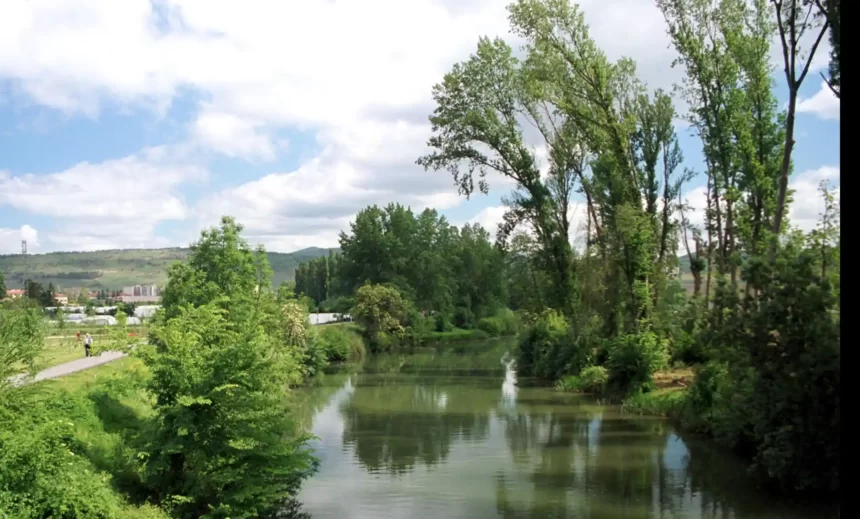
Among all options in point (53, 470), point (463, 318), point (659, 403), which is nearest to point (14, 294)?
point (53, 470)

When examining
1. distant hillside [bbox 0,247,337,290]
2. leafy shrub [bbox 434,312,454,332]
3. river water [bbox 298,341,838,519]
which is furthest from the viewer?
distant hillside [bbox 0,247,337,290]

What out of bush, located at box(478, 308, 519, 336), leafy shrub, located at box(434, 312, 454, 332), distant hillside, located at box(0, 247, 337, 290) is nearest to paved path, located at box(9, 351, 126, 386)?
leafy shrub, located at box(434, 312, 454, 332)

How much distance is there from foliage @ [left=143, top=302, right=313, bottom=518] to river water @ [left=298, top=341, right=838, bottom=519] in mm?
1593

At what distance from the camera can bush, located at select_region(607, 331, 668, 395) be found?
26750mm

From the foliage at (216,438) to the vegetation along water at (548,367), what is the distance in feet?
0.14

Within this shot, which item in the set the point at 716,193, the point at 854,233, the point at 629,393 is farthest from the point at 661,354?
the point at 854,233

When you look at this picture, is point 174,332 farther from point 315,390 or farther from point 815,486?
point 315,390

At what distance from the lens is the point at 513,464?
17828 mm

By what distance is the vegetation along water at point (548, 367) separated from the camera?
1258 centimetres

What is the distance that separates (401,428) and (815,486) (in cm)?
1299

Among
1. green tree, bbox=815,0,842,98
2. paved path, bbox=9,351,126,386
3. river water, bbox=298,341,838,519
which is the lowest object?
river water, bbox=298,341,838,519

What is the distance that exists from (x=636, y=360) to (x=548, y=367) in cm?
982

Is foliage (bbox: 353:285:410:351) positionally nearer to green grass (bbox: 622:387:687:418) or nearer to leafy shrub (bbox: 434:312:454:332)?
leafy shrub (bbox: 434:312:454:332)

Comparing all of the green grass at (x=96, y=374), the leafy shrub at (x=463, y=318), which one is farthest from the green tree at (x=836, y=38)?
the leafy shrub at (x=463, y=318)
